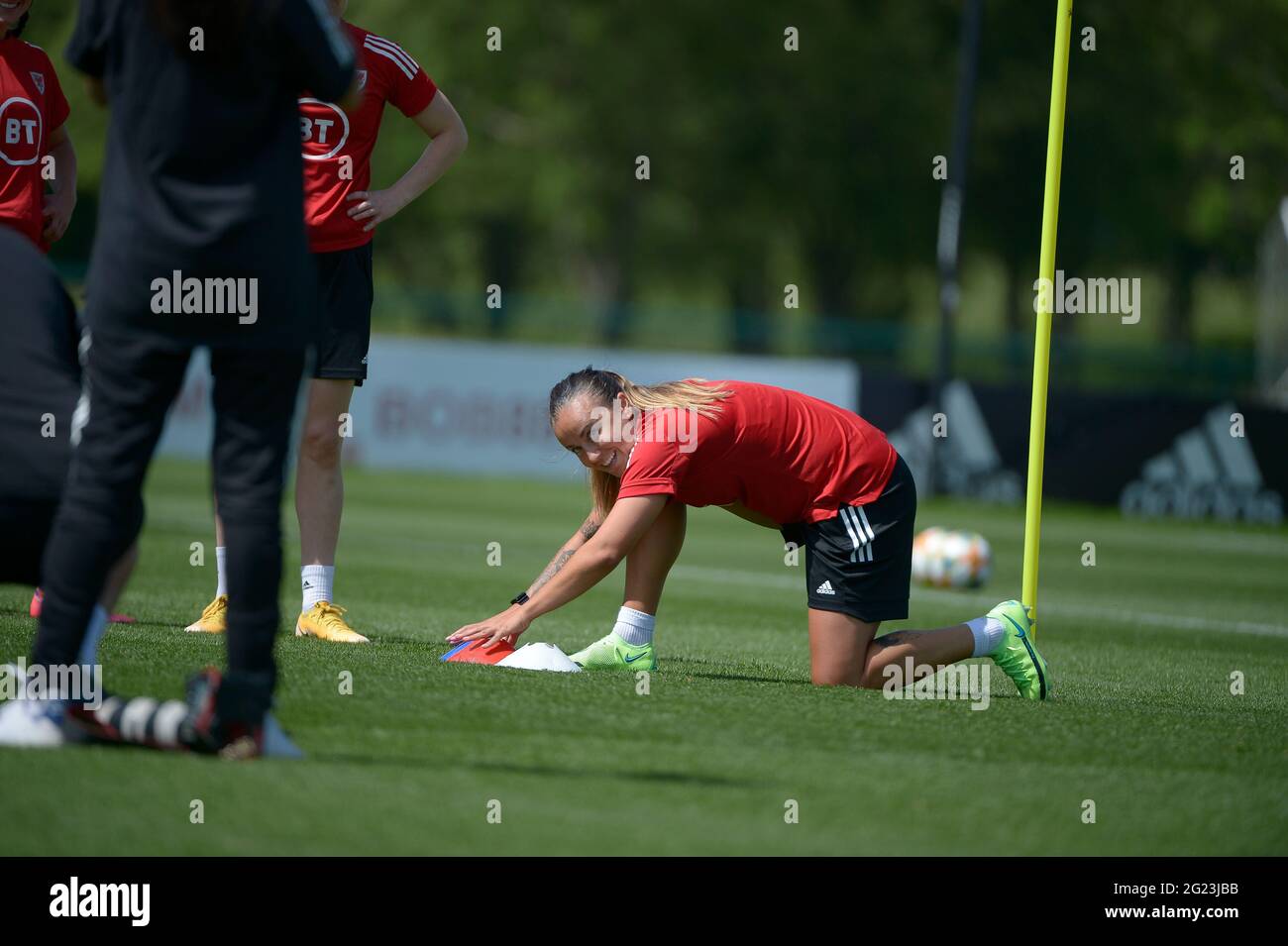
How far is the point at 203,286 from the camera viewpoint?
384 centimetres

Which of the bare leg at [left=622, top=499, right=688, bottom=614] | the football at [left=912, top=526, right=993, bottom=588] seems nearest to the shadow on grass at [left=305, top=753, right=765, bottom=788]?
the bare leg at [left=622, top=499, right=688, bottom=614]

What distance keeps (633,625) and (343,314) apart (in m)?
1.74

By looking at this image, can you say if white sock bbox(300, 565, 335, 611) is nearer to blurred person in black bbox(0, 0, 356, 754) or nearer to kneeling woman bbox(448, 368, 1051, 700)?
kneeling woman bbox(448, 368, 1051, 700)

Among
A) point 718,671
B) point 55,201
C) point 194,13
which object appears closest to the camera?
point 194,13

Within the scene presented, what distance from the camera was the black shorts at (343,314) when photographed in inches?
263

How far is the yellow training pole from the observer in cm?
700

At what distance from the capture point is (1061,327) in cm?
4362

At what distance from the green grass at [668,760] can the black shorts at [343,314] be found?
109 cm

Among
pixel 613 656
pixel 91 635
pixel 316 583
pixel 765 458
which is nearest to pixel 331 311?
pixel 316 583

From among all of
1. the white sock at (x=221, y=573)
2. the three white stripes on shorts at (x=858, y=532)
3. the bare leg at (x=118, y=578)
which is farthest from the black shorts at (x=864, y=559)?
the bare leg at (x=118, y=578)

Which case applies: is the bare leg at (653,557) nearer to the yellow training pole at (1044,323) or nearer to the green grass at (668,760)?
the green grass at (668,760)
